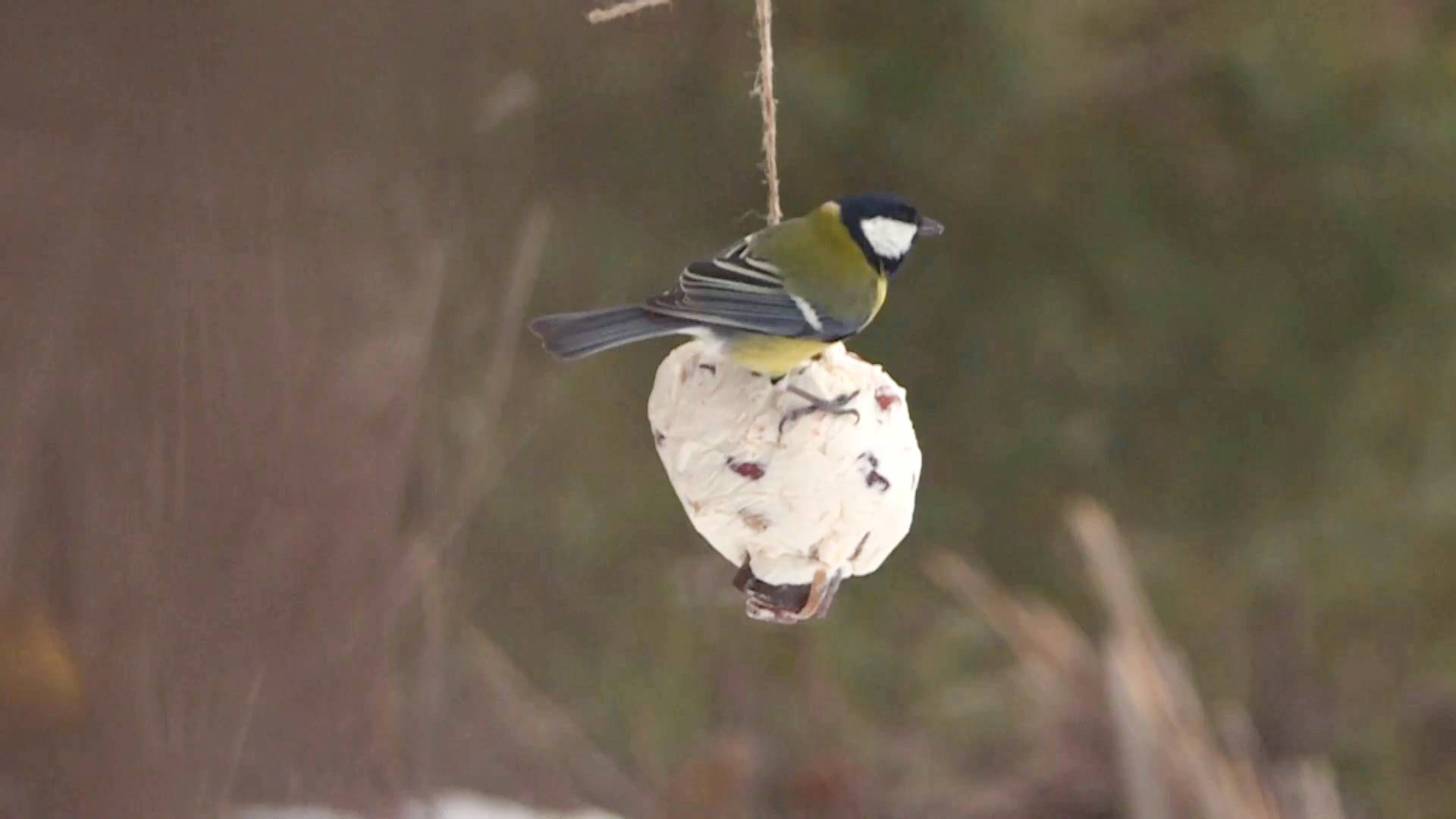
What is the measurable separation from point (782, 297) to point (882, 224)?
3.0 inches

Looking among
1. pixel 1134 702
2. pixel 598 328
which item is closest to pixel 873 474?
pixel 598 328

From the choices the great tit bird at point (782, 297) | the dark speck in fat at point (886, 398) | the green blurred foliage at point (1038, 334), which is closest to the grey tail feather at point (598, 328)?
the great tit bird at point (782, 297)

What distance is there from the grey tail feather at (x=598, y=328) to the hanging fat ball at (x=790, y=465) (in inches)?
1.5

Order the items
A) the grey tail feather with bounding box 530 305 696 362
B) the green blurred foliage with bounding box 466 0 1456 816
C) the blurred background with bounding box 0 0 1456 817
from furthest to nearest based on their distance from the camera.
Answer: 1. the green blurred foliage with bounding box 466 0 1456 816
2. the blurred background with bounding box 0 0 1456 817
3. the grey tail feather with bounding box 530 305 696 362

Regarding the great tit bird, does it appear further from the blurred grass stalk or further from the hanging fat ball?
the blurred grass stalk

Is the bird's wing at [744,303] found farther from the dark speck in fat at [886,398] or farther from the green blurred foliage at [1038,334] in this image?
the green blurred foliage at [1038,334]

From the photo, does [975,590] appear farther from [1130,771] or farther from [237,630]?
[237,630]

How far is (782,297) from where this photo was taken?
0.71 meters

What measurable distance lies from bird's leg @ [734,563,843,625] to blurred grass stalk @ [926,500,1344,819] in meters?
0.63

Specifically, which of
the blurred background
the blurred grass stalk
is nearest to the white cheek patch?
the blurred background

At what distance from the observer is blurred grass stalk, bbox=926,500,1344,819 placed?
1.25 meters

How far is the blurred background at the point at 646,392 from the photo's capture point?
90 cm

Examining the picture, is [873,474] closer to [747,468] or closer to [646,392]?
[747,468]

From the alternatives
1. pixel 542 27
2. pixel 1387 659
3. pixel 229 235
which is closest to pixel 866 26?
pixel 542 27
